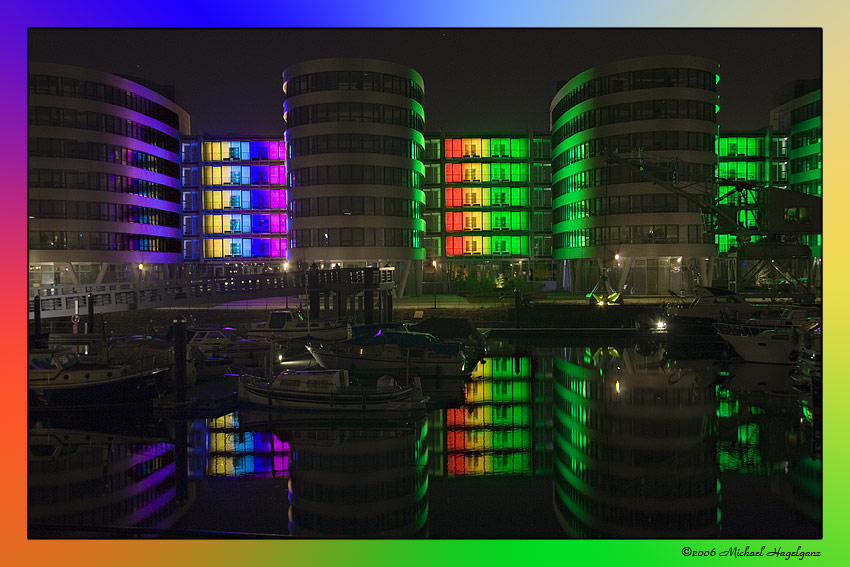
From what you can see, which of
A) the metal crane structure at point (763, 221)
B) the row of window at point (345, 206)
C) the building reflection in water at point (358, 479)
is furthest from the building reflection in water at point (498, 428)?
the row of window at point (345, 206)

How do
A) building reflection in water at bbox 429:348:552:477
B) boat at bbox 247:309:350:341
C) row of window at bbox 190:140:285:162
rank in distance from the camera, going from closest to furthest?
building reflection in water at bbox 429:348:552:477 → boat at bbox 247:309:350:341 → row of window at bbox 190:140:285:162

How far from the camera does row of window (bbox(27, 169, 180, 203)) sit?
8850 cm

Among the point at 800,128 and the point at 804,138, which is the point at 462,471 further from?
the point at 800,128

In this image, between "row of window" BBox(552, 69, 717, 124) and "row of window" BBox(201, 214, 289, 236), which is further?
"row of window" BBox(201, 214, 289, 236)

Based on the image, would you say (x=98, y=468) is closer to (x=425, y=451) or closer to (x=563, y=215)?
(x=425, y=451)

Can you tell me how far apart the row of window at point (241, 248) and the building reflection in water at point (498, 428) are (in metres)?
60.3

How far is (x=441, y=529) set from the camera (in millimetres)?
21188

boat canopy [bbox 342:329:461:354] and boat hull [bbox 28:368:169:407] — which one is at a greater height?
boat canopy [bbox 342:329:461:354]

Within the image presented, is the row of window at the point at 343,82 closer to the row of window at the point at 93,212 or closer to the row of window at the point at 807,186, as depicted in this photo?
the row of window at the point at 93,212

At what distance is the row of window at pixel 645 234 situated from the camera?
94.7 meters

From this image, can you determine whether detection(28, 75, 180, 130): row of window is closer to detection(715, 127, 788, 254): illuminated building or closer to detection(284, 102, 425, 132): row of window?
detection(284, 102, 425, 132): row of window

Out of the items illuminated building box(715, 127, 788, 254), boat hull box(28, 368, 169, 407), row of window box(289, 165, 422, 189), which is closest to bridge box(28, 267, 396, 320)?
row of window box(289, 165, 422, 189)

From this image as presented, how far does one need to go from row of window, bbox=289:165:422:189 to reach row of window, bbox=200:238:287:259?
1544cm

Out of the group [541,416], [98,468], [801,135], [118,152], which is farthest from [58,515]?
[801,135]
